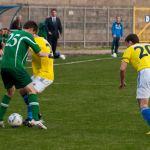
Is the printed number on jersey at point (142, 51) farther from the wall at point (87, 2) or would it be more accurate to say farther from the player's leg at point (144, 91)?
the wall at point (87, 2)

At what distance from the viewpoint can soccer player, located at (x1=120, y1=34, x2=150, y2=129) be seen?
13172 millimetres

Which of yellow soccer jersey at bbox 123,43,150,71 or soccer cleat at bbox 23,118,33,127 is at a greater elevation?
yellow soccer jersey at bbox 123,43,150,71

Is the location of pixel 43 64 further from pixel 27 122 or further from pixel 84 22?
pixel 84 22

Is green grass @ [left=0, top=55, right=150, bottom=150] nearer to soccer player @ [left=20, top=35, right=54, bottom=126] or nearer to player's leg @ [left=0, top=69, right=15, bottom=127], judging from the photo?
player's leg @ [left=0, top=69, right=15, bottom=127]

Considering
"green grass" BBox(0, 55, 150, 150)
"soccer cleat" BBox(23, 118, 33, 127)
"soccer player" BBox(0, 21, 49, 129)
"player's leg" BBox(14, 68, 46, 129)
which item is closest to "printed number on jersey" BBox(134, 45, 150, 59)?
"green grass" BBox(0, 55, 150, 150)

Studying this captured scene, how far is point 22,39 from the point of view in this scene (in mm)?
13719

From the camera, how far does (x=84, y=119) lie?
15.2m

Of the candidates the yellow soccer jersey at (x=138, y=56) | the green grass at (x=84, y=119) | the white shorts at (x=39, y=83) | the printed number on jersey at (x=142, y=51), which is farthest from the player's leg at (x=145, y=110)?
the white shorts at (x=39, y=83)

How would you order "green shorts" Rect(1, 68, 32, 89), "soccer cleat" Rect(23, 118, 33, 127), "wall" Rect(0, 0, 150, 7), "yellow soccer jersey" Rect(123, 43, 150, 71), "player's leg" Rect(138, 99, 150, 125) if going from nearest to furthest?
"player's leg" Rect(138, 99, 150, 125), "yellow soccer jersey" Rect(123, 43, 150, 71), "green shorts" Rect(1, 68, 32, 89), "soccer cleat" Rect(23, 118, 33, 127), "wall" Rect(0, 0, 150, 7)

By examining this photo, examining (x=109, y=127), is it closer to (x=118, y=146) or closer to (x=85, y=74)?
(x=118, y=146)

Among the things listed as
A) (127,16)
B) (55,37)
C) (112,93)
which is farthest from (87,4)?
(112,93)

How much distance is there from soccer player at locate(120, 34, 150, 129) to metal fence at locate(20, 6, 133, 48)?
31735 mm

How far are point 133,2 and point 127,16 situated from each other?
332 cm

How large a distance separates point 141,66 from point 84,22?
33247 mm
